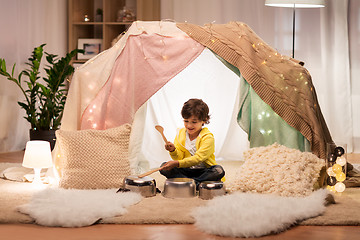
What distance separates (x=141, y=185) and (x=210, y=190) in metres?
0.34

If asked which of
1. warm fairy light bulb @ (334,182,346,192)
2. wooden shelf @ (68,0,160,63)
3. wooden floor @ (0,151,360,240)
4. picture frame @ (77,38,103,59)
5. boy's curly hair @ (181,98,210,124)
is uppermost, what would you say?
wooden shelf @ (68,0,160,63)

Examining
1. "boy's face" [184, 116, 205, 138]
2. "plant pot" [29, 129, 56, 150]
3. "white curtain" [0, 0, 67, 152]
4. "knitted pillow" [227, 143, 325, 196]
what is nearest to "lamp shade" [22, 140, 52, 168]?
"boy's face" [184, 116, 205, 138]

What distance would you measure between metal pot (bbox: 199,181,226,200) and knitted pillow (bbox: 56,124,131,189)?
0.46 meters

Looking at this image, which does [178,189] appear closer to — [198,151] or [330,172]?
[198,151]

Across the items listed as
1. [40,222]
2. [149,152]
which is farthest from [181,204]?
[149,152]

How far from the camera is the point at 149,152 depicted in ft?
13.4

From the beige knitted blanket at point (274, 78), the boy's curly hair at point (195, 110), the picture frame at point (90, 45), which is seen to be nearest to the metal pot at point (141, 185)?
the boy's curly hair at point (195, 110)

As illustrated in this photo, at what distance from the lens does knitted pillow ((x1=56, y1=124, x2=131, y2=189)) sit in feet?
9.93

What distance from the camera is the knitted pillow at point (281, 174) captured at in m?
2.90

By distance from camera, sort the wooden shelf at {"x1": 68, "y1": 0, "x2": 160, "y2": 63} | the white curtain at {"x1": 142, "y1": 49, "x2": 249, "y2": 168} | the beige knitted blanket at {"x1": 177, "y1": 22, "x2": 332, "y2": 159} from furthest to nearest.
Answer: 1. the wooden shelf at {"x1": 68, "y1": 0, "x2": 160, "y2": 63}
2. the white curtain at {"x1": 142, "y1": 49, "x2": 249, "y2": 168}
3. the beige knitted blanket at {"x1": 177, "y1": 22, "x2": 332, "y2": 159}

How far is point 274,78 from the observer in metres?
3.40

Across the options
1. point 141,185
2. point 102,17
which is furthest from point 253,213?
point 102,17

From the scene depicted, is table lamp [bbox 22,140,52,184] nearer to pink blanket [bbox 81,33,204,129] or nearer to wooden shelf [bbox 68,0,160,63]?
pink blanket [bbox 81,33,204,129]

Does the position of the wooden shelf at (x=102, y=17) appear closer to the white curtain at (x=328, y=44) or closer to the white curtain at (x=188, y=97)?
the white curtain at (x=328, y=44)
